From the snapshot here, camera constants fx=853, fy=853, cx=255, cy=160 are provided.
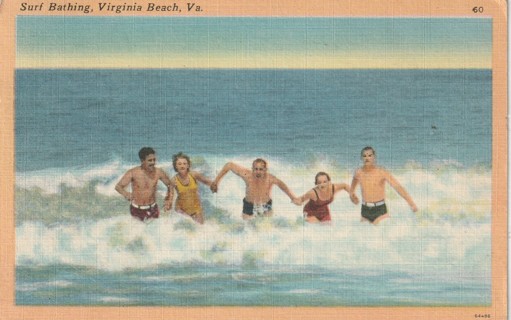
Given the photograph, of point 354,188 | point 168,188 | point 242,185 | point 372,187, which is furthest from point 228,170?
point 372,187

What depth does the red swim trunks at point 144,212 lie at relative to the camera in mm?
4969

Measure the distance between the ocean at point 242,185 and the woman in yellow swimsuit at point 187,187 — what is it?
42 mm

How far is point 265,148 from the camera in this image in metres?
4.99

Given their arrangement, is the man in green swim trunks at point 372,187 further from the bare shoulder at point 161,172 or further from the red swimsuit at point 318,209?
the bare shoulder at point 161,172

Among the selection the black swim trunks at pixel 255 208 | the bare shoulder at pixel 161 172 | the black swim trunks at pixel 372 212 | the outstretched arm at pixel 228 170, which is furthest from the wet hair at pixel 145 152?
the black swim trunks at pixel 372 212

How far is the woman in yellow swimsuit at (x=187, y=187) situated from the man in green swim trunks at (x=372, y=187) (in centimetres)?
89

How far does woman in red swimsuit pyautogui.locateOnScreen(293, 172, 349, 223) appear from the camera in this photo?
4.98 meters

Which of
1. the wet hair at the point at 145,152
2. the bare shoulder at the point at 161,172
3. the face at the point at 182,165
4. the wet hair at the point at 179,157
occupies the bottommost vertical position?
the bare shoulder at the point at 161,172

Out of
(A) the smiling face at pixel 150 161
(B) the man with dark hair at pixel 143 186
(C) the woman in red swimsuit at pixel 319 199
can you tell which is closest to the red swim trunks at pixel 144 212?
(B) the man with dark hair at pixel 143 186

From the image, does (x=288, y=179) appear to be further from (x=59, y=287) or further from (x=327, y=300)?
(x=59, y=287)

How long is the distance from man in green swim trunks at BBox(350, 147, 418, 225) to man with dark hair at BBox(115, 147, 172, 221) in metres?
1.16

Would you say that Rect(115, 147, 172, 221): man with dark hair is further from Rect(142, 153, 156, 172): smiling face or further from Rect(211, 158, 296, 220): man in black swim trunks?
Rect(211, 158, 296, 220): man in black swim trunks

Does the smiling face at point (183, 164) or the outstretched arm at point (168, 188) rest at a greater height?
the smiling face at point (183, 164)

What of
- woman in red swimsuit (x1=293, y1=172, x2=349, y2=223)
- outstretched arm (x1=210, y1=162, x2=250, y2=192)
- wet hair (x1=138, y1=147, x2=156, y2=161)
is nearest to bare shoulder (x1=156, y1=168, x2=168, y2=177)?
wet hair (x1=138, y1=147, x2=156, y2=161)
